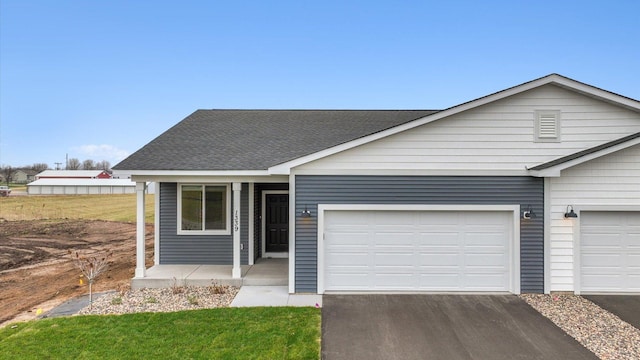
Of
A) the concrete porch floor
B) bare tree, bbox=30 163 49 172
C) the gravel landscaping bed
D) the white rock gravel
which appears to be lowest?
the gravel landscaping bed

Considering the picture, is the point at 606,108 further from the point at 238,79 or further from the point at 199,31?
the point at 238,79

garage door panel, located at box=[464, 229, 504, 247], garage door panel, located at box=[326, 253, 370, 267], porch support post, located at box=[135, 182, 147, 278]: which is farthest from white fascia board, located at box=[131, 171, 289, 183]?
garage door panel, located at box=[464, 229, 504, 247]

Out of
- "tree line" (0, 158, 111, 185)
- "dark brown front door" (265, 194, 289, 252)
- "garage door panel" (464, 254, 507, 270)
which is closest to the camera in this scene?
"garage door panel" (464, 254, 507, 270)

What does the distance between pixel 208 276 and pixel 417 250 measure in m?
4.83

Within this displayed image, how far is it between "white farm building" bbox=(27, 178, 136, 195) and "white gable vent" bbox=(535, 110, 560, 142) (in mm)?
53177

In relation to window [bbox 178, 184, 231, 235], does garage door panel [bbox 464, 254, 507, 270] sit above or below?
below

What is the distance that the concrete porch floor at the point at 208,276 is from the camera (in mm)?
8054

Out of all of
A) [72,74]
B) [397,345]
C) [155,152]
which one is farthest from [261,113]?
[72,74]

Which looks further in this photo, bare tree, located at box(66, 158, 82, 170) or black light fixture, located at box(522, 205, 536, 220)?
bare tree, located at box(66, 158, 82, 170)

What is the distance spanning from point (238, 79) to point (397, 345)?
24.5m

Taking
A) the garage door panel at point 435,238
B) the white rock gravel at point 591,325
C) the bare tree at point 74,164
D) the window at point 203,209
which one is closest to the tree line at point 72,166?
the bare tree at point 74,164

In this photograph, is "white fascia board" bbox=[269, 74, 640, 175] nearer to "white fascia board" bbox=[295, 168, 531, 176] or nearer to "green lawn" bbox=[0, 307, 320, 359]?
"white fascia board" bbox=[295, 168, 531, 176]

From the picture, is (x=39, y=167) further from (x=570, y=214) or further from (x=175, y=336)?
(x=570, y=214)

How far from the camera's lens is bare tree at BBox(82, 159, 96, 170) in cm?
9647
